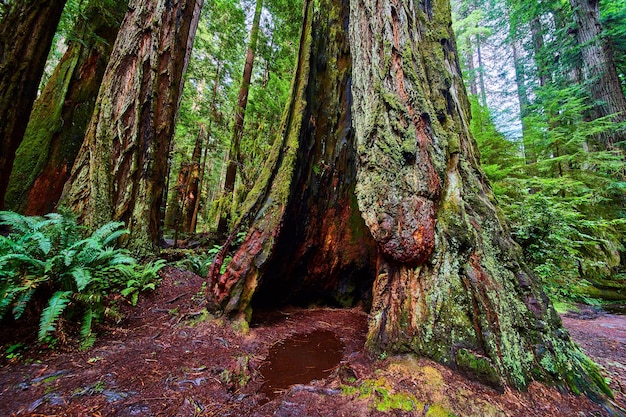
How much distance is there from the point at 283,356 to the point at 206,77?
10.8 meters

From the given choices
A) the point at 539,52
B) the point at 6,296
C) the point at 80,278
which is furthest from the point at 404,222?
the point at 539,52

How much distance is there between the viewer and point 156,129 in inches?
200

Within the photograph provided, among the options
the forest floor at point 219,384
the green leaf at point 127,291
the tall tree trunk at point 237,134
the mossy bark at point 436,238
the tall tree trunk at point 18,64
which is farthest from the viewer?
the tall tree trunk at point 237,134

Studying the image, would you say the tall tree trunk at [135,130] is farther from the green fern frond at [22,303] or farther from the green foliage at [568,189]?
the green foliage at [568,189]

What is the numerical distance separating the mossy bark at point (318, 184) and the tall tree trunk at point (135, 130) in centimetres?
226

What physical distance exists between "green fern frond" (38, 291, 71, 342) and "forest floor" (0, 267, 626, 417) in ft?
0.78

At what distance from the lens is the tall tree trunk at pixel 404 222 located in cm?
225

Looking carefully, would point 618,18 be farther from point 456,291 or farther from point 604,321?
point 456,291

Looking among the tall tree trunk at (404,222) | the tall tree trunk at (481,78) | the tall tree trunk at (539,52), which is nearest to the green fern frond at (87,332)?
the tall tree trunk at (404,222)

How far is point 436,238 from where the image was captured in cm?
261

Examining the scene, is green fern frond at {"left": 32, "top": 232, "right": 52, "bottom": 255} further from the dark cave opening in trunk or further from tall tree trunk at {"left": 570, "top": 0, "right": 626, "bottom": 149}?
tall tree trunk at {"left": 570, "top": 0, "right": 626, "bottom": 149}

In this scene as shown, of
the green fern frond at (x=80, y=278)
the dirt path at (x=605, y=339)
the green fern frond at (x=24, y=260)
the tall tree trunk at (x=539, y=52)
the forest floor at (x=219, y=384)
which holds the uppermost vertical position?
the tall tree trunk at (x=539, y=52)

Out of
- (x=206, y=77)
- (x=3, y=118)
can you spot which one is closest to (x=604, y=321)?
(x=3, y=118)

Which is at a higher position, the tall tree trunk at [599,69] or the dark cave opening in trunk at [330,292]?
the tall tree trunk at [599,69]
